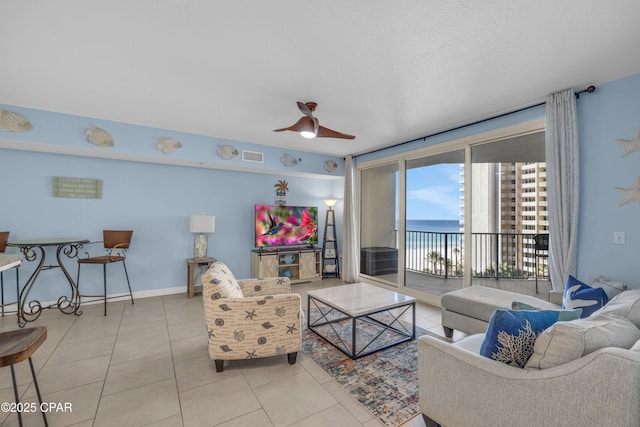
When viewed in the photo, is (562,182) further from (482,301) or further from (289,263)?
(289,263)

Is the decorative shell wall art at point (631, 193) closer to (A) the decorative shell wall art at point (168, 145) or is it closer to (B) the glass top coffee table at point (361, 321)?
(B) the glass top coffee table at point (361, 321)

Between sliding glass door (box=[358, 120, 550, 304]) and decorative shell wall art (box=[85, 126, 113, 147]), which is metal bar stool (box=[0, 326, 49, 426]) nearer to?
decorative shell wall art (box=[85, 126, 113, 147])

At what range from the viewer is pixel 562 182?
2.71 meters

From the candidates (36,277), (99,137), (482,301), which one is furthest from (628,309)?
(36,277)

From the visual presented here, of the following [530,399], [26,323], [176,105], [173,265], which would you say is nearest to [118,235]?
[173,265]

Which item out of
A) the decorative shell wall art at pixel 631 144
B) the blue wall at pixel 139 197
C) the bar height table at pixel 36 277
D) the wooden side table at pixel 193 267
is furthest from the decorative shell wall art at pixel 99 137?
the decorative shell wall art at pixel 631 144

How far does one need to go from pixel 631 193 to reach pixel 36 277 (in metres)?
6.51

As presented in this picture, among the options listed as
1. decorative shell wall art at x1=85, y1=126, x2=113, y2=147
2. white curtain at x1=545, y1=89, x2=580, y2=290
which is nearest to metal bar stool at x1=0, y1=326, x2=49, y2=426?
decorative shell wall art at x1=85, y1=126, x2=113, y2=147

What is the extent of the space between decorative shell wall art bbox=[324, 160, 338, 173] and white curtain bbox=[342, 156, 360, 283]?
235mm

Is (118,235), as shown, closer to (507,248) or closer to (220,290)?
(220,290)

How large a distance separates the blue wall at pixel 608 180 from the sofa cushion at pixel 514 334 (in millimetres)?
1806

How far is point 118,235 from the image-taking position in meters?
3.96

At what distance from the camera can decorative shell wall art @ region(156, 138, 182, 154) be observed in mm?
3916

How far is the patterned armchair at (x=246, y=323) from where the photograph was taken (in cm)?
218
